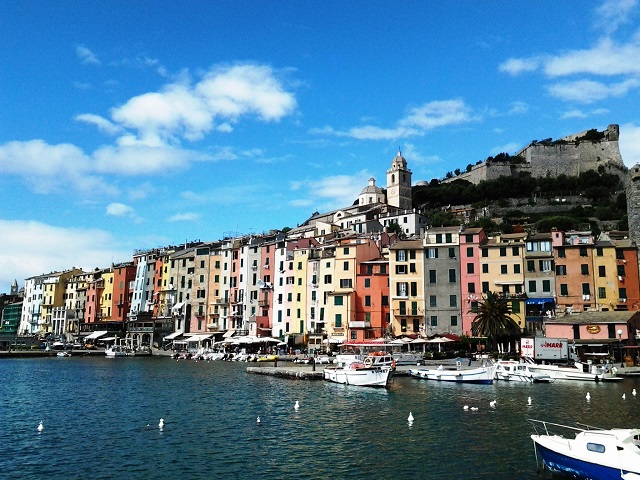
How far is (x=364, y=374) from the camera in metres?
45.8

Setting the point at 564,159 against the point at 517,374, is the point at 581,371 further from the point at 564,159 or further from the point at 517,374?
the point at 564,159

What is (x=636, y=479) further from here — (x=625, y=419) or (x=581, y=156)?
(x=581, y=156)

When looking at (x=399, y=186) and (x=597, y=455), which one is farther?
(x=399, y=186)

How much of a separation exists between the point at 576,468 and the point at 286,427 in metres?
14.7

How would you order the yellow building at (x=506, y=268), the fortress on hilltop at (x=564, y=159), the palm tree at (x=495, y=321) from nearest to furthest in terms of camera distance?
the palm tree at (x=495, y=321) → the yellow building at (x=506, y=268) → the fortress on hilltop at (x=564, y=159)

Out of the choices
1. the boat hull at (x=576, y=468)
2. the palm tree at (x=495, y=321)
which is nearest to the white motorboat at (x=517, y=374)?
the palm tree at (x=495, y=321)

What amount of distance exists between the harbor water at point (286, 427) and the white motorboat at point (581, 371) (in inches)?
58.1

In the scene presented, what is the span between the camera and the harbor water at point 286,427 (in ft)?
72.6

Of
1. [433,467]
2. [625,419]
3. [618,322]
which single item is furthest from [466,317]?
[433,467]

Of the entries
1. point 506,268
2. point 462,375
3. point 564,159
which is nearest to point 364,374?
point 462,375

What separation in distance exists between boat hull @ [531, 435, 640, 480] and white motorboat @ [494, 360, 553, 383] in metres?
28.3

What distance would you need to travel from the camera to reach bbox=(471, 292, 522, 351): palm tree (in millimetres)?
59719

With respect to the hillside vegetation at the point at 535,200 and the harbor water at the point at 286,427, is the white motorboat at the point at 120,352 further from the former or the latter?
the hillside vegetation at the point at 535,200

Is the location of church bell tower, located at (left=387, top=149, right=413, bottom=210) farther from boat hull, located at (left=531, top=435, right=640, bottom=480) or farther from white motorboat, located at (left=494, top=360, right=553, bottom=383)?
boat hull, located at (left=531, top=435, right=640, bottom=480)
